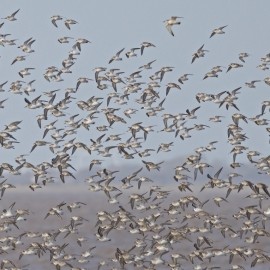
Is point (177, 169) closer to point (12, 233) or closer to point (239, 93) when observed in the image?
point (239, 93)

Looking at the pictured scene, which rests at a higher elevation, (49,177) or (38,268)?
(49,177)

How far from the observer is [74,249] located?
67.7 m

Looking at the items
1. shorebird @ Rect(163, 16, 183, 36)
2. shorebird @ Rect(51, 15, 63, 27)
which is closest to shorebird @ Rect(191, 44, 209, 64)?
shorebird @ Rect(163, 16, 183, 36)

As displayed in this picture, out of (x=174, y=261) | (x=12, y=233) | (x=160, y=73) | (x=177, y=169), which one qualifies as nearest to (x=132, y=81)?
(x=160, y=73)

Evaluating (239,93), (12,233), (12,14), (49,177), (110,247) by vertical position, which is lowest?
(12,233)

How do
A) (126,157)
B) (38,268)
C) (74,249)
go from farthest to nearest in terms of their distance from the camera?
(74,249) → (38,268) → (126,157)

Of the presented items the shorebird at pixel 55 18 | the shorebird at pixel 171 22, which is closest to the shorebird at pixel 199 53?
the shorebird at pixel 171 22

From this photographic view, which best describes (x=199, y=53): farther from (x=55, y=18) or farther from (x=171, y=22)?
(x=55, y=18)

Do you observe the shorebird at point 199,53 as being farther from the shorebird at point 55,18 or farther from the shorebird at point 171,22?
A: the shorebird at point 55,18

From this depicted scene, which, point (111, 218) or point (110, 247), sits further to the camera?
point (110, 247)

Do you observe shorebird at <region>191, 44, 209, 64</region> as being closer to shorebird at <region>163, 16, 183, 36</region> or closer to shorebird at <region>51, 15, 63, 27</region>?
shorebird at <region>163, 16, 183, 36</region>

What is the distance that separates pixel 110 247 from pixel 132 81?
20731mm

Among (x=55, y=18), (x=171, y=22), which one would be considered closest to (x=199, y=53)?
(x=171, y=22)

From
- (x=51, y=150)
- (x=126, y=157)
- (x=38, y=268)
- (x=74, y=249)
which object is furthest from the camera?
(x=74, y=249)
